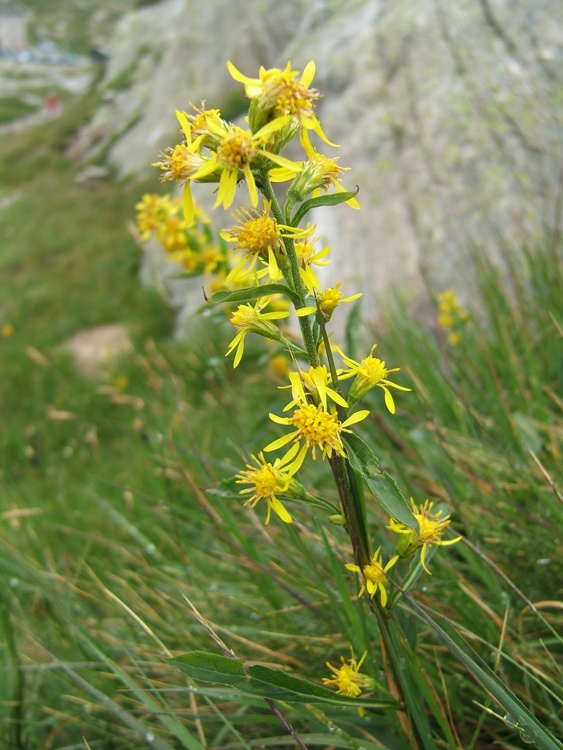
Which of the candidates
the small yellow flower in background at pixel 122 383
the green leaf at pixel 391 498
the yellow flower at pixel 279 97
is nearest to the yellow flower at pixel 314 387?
the green leaf at pixel 391 498

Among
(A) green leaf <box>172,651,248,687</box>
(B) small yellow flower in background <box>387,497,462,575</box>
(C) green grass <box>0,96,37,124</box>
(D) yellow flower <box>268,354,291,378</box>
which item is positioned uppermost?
(C) green grass <box>0,96,37,124</box>

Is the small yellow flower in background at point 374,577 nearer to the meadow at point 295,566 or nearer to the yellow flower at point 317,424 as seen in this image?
the meadow at point 295,566

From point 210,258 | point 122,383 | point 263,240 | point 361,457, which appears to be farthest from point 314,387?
point 122,383

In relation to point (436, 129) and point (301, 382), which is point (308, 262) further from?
point (436, 129)

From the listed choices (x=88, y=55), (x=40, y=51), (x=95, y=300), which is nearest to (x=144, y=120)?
(x=95, y=300)

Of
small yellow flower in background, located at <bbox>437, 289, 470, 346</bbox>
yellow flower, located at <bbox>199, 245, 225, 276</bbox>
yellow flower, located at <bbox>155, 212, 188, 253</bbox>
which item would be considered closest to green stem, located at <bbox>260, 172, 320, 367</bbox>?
yellow flower, located at <bbox>199, 245, 225, 276</bbox>

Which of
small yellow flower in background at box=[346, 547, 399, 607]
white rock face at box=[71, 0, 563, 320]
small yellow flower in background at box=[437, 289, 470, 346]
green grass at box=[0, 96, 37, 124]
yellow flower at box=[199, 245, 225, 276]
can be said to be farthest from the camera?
green grass at box=[0, 96, 37, 124]

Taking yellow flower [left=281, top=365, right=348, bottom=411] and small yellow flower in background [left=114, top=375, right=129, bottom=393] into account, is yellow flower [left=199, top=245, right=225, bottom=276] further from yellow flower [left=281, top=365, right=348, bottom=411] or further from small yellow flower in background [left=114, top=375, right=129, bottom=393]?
small yellow flower in background [left=114, top=375, right=129, bottom=393]
